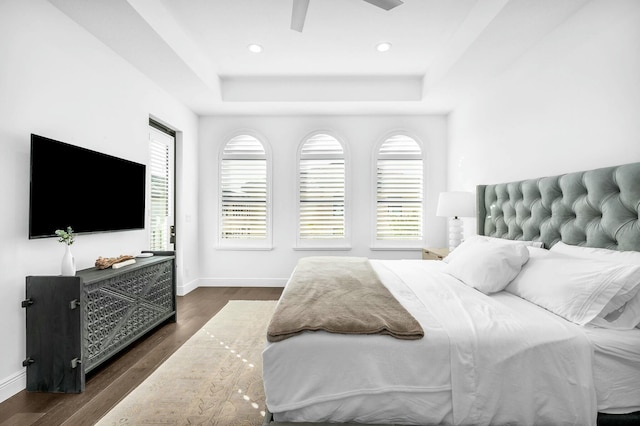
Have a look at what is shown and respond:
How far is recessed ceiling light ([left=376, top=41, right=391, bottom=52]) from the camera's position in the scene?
10.6 ft

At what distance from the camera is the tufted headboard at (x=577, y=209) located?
1.77m

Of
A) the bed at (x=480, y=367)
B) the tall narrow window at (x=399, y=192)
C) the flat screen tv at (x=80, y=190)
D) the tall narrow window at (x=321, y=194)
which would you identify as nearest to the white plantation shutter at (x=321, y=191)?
the tall narrow window at (x=321, y=194)

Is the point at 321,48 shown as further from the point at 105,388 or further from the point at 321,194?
the point at 105,388

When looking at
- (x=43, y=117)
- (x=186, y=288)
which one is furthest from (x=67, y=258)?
(x=186, y=288)

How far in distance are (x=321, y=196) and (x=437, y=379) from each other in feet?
11.7

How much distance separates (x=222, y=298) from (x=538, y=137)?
3.78 meters

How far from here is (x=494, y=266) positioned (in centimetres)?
205

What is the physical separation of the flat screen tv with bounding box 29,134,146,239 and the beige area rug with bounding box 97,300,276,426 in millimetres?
1203

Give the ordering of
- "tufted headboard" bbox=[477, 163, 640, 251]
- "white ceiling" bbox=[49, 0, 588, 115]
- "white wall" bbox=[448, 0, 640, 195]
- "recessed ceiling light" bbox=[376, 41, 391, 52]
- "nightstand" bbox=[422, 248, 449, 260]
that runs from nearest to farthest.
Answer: "tufted headboard" bbox=[477, 163, 640, 251], "white wall" bbox=[448, 0, 640, 195], "white ceiling" bbox=[49, 0, 588, 115], "recessed ceiling light" bbox=[376, 41, 391, 52], "nightstand" bbox=[422, 248, 449, 260]

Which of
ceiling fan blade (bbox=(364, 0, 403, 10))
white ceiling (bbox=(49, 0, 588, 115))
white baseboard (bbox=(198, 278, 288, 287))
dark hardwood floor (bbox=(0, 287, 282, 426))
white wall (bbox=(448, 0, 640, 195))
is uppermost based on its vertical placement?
white ceiling (bbox=(49, 0, 588, 115))

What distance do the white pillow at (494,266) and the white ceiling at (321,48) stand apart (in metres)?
1.69

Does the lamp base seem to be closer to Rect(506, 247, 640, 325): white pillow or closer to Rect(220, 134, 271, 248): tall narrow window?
Rect(506, 247, 640, 325): white pillow

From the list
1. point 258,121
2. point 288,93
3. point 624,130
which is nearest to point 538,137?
point 624,130

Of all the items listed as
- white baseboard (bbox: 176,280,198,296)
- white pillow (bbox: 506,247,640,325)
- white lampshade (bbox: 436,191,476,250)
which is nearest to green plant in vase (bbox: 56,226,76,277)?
white baseboard (bbox: 176,280,198,296)
